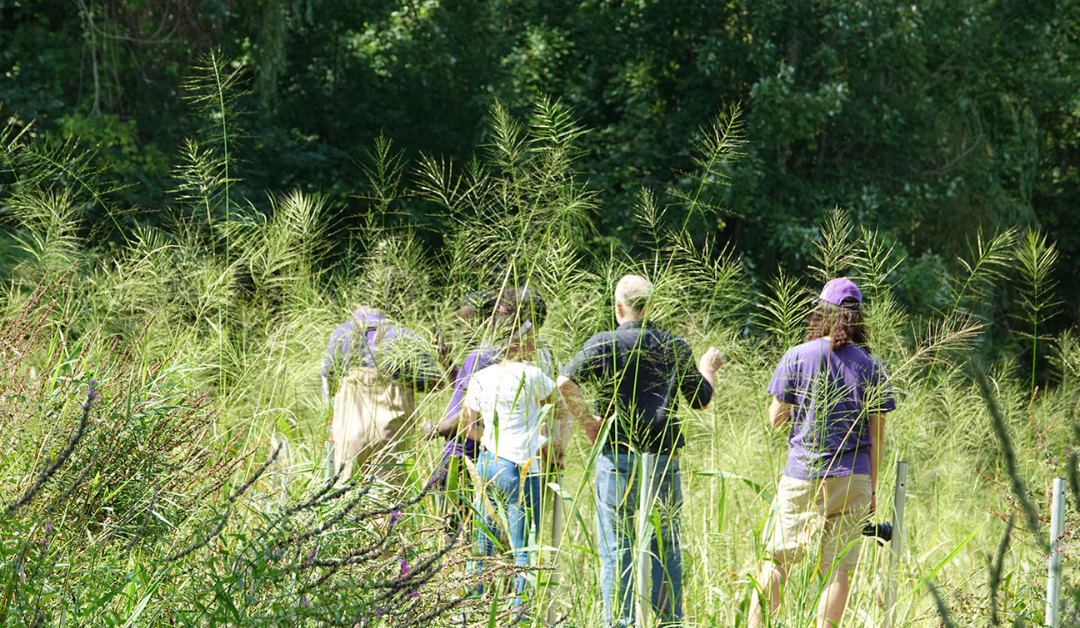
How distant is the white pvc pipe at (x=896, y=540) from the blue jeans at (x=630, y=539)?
1.80ft

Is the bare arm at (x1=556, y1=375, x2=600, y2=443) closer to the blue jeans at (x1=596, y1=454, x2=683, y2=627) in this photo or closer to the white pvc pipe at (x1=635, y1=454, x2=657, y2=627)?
the blue jeans at (x1=596, y1=454, x2=683, y2=627)

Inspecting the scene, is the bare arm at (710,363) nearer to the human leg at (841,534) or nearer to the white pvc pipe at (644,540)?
the human leg at (841,534)

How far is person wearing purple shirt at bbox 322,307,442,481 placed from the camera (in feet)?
9.43

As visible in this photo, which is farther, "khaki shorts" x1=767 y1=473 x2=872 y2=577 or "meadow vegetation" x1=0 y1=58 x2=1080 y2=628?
"khaki shorts" x1=767 y1=473 x2=872 y2=577

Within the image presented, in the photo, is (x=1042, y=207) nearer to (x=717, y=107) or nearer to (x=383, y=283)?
(x=717, y=107)

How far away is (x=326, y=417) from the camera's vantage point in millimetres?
3189

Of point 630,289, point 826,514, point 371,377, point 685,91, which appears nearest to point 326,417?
point 371,377

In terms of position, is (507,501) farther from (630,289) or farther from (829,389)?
(829,389)

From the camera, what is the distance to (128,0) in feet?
29.8

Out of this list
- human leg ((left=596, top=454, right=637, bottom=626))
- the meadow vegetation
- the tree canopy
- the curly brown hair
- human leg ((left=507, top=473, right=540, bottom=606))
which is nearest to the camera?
the meadow vegetation

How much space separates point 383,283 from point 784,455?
6.10 feet

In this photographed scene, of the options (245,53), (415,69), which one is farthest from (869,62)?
(245,53)

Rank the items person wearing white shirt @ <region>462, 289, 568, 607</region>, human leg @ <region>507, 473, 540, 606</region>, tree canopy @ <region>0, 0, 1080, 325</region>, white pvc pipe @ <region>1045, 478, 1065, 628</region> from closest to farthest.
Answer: white pvc pipe @ <region>1045, 478, 1065, 628</region> < human leg @ <region>507, 473, 540, 606</region> < person wearing white shirt @ <region>462, 289, 568, 607</region> < tree canopy @ <region>0, 0, 1080, 325</region>

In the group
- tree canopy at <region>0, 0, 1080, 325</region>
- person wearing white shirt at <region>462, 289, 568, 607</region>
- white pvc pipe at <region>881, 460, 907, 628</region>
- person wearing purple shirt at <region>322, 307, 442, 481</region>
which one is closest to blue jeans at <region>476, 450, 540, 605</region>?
person wearing white shirt at <region>462, 289, 568, 607</region>
